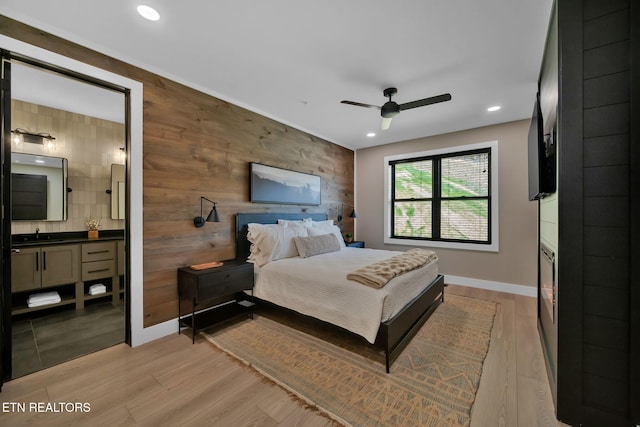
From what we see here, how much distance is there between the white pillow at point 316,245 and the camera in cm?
331

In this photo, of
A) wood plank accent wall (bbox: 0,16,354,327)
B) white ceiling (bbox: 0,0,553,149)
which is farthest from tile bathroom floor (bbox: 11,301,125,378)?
white ceiling (bbox: 0,0,553,149)

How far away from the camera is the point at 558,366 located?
5.03 ft

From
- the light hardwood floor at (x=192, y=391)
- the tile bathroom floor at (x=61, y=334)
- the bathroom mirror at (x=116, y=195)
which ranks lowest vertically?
the light hardwood floor at (x=192, y=391)

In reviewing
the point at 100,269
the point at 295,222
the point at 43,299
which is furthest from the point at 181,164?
the point at 43,299

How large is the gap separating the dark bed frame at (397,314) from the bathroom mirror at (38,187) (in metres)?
2.37

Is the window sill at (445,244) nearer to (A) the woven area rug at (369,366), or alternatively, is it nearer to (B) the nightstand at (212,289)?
(A) the woven area rug at (369,366)

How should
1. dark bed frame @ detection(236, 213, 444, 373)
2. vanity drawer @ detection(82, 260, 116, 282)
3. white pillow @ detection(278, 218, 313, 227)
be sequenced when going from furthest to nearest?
white pillow @ detection(278, 218, 313, 227)
vanity drawer @ detection(82, 260, 116, 282)
dark bed frame @ detection(236, 213, 444, 373)

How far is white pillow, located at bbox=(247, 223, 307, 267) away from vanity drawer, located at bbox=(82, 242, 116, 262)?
1.93 metres

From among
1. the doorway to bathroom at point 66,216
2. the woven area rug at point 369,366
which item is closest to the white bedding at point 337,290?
the woven area rug at point 369,366

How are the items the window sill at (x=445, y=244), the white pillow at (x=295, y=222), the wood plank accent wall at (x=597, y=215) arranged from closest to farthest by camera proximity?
the wood plank accent wall at (x=597, y=215), the white pillow at (x=295, y=222), the window sill at (x=445, y=244)

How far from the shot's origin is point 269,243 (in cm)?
314

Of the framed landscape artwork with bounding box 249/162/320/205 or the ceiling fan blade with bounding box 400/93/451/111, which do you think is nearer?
the ceiling fan blade with bounding box 400/93/451/111

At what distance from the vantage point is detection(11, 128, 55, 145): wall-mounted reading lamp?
3.07 m

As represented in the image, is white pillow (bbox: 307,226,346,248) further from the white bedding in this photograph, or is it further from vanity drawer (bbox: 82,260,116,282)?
vanity drawer (bbox: 82,260,116,282)
